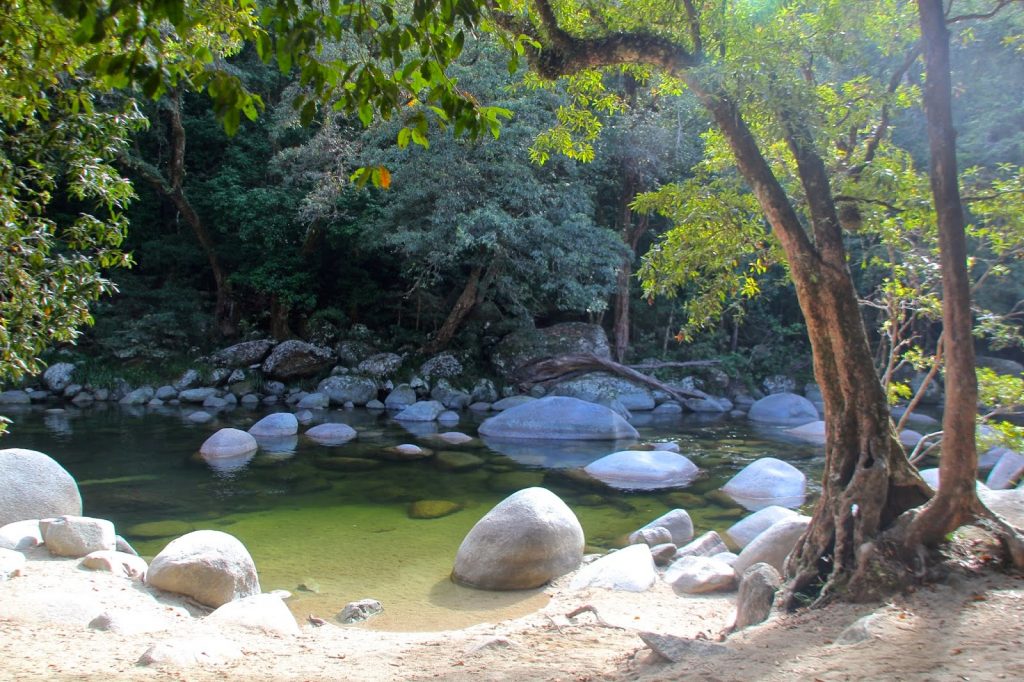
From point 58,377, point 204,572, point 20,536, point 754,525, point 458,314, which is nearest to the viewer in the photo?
point 204,572

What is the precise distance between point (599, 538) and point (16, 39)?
6642mm

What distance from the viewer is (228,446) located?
40.4 feet

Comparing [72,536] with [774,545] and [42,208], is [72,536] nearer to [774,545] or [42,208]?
[42,208]

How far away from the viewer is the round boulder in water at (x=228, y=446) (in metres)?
12.1

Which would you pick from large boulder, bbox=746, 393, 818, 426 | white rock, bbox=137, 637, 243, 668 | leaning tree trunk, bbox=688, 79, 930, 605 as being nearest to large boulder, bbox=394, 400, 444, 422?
large boulder, bbox=746, 393, 818, 426

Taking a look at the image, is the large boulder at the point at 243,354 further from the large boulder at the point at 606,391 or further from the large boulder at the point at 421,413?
the large boulder at the point at 606,391

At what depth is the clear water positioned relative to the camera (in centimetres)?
662

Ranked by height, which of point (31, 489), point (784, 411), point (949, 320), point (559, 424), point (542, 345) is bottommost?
point (31, 489)

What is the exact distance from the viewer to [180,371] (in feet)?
65.1

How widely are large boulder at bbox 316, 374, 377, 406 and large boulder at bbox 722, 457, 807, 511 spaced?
1087 cm

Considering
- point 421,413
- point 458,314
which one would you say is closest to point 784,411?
point 421,413

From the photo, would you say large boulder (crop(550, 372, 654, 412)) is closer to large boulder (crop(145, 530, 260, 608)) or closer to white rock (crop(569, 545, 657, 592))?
white rock (crop(569, 545, 657, 592))

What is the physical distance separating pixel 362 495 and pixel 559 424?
5.64 m

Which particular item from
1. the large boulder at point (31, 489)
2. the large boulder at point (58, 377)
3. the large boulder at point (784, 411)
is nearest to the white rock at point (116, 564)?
the large boulder at point (31, 489)
